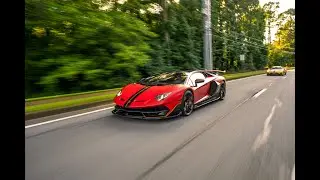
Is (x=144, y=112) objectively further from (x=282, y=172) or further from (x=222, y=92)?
(x=222, y=92)

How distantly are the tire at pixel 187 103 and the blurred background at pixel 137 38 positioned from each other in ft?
4.38

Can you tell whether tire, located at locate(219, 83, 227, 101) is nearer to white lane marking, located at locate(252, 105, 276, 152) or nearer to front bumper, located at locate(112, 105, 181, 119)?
front bumper, located at locate(112, 105, 181, 119)

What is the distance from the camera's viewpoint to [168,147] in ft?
7.02

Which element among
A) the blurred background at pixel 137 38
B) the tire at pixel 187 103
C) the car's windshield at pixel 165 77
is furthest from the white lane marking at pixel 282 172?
the tire at pixel 187 103

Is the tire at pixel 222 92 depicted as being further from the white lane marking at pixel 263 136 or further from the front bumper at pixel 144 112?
the white lane marking at pixel 263 136

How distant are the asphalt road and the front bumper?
81 mm

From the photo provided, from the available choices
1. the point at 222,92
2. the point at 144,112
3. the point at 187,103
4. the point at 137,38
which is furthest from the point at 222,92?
the point at 137,38

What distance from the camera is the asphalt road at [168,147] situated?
148cm

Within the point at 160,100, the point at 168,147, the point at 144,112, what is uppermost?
the point at 160,100

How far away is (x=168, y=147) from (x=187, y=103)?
132 centimetres

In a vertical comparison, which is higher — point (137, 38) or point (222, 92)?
point (137, 38)

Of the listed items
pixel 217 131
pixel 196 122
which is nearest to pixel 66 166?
pixel 217 131

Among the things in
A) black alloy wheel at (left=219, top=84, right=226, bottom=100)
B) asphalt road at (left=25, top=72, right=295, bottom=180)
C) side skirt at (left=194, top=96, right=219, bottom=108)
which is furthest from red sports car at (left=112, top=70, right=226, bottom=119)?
black alloy wheel at (left=219, top=84, right=226, bottom=100)
